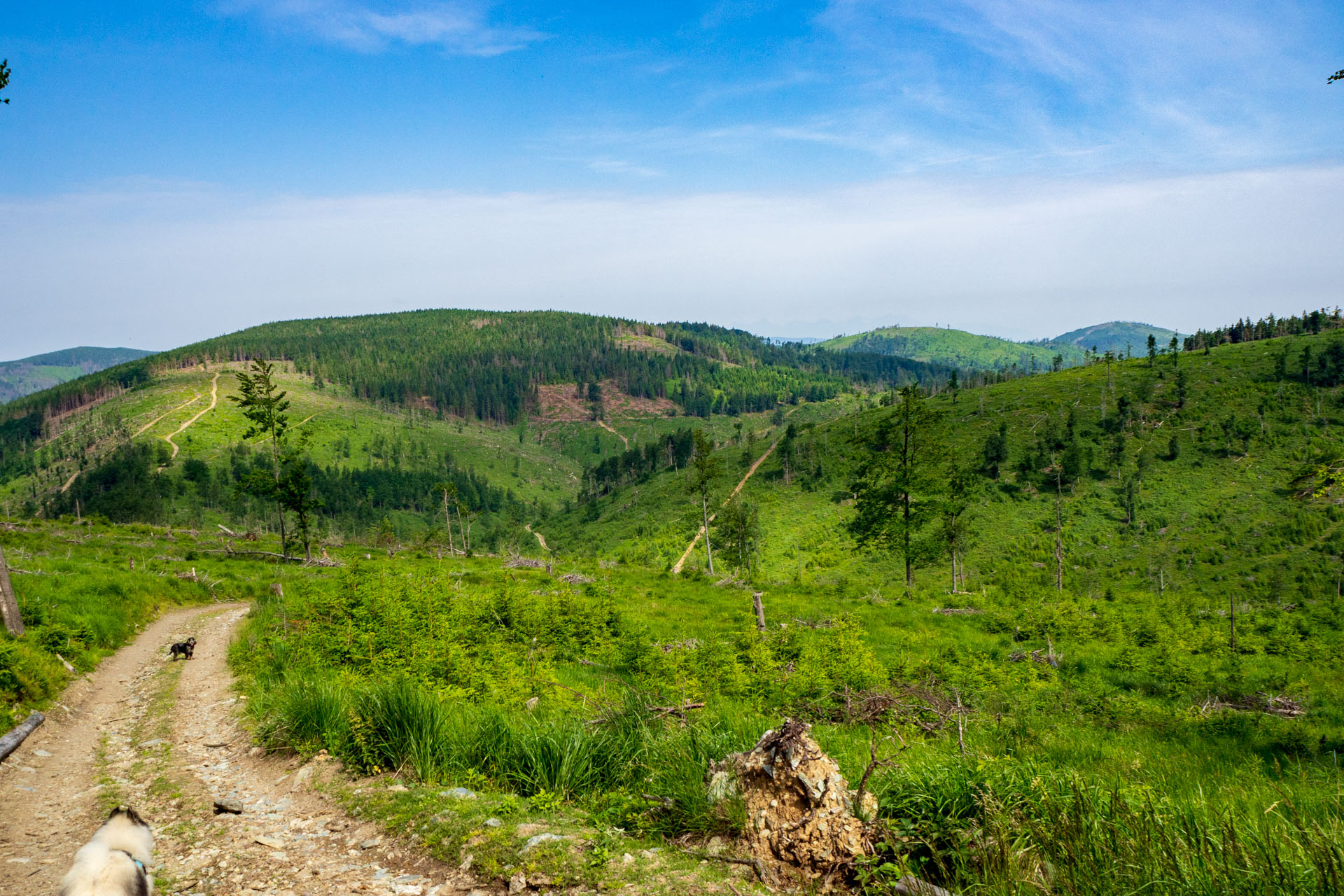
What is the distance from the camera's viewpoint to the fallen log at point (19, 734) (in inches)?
355

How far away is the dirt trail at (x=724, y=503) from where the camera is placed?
8062cm

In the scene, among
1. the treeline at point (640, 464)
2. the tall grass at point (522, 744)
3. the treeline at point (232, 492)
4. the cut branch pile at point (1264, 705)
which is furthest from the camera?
the treeline at point (640, 464)

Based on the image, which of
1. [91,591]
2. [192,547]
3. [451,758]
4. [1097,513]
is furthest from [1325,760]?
[1097,513]

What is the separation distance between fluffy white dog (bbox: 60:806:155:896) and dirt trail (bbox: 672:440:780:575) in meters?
54.8

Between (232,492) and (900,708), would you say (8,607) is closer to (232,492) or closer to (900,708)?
(900,708)

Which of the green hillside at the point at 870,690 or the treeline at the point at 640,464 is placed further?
the treeline at the point at 640,464

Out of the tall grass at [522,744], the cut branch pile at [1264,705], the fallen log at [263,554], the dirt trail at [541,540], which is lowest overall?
the dirt trail at [541,540]

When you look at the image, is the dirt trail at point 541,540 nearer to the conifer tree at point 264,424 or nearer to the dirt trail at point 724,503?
the dirt trail at point 724,503

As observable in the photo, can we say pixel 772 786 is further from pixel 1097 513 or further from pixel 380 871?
pixel 1097 513

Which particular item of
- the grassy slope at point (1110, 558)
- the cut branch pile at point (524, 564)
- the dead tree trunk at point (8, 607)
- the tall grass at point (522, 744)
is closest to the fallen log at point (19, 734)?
the tall grass at point (522, 744)

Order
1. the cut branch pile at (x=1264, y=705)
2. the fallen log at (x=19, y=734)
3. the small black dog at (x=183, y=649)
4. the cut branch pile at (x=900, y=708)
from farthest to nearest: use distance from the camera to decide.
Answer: the small black dog at (x=183, y=649) → the cut branch pile at (x=1264, y=705) → the cut branch pile at (x=900, y=708) → the fallen log at (x=19, y=734)

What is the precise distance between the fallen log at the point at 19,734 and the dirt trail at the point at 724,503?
5080cm

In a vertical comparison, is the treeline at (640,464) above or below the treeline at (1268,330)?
below

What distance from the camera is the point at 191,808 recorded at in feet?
23.6
